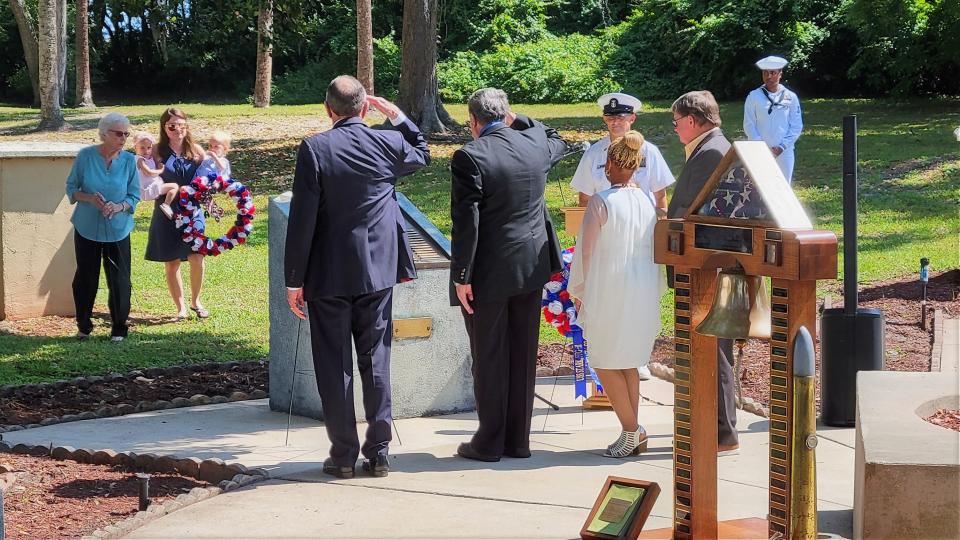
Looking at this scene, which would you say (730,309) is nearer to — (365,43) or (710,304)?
(710,304)

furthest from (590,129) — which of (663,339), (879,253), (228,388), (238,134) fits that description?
(228,388)

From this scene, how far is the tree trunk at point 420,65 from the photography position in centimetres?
2294

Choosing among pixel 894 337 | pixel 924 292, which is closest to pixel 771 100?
pixel 924 292

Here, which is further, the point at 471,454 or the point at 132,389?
the point at 132,389

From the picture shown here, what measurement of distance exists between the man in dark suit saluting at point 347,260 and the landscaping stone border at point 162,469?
496 millimetres

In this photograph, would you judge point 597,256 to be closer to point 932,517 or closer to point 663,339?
point 932,517

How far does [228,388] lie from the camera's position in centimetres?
908

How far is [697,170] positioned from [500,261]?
117 cm

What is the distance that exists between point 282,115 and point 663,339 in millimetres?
21070

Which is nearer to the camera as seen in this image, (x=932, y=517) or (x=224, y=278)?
(x=932, y=517)

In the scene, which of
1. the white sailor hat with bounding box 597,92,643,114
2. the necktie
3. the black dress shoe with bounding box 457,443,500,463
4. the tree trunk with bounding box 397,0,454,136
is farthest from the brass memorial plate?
the tree trunk with bounding box 397,0,454,136

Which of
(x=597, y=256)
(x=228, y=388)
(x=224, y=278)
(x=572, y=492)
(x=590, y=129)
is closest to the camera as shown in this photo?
(x=572, y=492)

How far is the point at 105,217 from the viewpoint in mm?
10547

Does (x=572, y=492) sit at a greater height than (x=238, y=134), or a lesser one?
lesser
